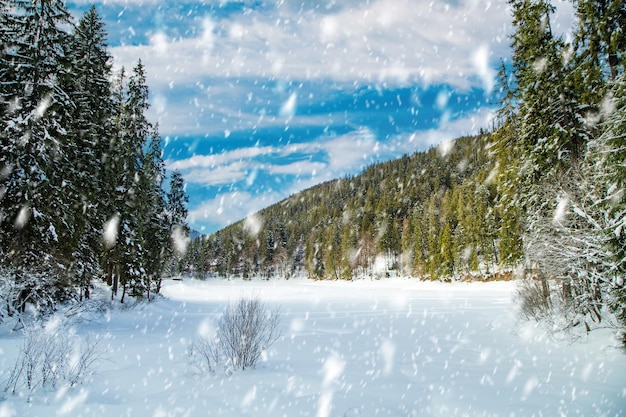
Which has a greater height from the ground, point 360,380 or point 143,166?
point 143,166

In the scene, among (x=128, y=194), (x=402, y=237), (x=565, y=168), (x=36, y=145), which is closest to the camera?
(x=36, y=145)

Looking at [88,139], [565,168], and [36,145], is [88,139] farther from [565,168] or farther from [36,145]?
[565,168]

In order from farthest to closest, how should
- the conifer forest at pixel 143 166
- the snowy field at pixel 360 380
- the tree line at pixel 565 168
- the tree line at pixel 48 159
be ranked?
the tree line at pixel 48 159 < the conifer forest at pixel 143 166 < the tree line at pixel 565 168 < the snowy field at pixel 360 380

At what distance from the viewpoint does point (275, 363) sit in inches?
371

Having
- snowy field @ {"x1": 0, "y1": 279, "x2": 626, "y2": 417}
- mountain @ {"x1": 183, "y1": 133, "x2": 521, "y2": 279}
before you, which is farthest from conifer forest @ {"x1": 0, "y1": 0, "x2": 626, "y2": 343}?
mountain @ {"x1": 183, "y1": 133, "x2": 521, "y2": 279}

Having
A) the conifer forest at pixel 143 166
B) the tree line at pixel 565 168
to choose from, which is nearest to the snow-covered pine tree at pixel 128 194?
the conifer forest at pixel 143 166

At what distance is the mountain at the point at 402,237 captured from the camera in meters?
58.2

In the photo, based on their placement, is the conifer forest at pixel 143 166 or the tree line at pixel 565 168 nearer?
the tree line at pixel 565 168

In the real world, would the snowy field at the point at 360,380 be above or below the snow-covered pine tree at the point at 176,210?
below

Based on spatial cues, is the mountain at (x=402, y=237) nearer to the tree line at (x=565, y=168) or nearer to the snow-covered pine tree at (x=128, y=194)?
the tree line at (x=565, y=168)

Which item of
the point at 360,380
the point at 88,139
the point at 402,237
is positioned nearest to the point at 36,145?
the point at 88,139

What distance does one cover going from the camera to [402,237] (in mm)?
79812

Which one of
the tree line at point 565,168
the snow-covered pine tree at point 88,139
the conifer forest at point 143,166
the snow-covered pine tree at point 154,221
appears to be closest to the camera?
the tree line at point 565,168

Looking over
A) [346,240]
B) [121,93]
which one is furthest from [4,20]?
[346,240]
